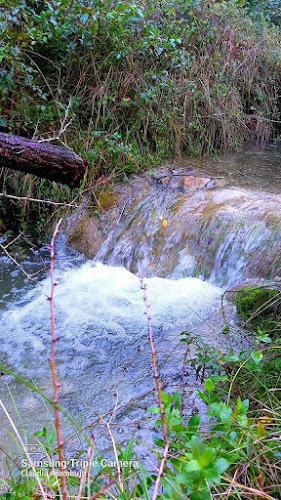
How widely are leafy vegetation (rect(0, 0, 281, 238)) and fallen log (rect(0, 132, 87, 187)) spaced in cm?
112

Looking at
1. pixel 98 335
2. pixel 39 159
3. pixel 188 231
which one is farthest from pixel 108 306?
pixel 39 159

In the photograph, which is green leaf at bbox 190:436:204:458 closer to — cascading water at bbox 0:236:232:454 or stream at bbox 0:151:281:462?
stream at bbox 0:151:281:462

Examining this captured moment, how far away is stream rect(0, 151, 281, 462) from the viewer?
7.61ft

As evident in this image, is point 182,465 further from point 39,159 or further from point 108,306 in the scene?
point 108,306

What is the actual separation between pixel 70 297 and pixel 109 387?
1.23 m

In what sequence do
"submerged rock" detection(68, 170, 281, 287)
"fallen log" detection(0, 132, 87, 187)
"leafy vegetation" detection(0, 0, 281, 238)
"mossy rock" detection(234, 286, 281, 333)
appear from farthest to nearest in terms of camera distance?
"leafy vegetation" detection(0, 0, 281, 238)
"submerged rock" detection(68, 170, 281, 287)
"mossy rock" detection(234, 286, 281, 333)
"fallen log" detection(0, 132, 87, 187)

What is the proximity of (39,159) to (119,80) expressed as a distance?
2.67 metres

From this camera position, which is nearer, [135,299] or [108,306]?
[108,306]

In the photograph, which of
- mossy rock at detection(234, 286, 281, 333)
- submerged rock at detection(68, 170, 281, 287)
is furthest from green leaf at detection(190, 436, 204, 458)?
submerged rock at detection(68, 170, 281, 287)

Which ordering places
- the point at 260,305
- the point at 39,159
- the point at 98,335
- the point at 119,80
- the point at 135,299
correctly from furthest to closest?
the point at 119,80, the point at 135,299, the point at 98,335, the point at 260,305, the point at 39,159

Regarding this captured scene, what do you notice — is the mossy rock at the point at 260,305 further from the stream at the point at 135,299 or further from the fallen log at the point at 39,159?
the fallen log at the point at 39,159

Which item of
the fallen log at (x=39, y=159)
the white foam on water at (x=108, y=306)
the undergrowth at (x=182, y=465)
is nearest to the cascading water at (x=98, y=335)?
the white foam on water at (x=108, y=306)

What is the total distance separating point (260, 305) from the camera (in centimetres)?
277

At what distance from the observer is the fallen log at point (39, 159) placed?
232 centimetres
